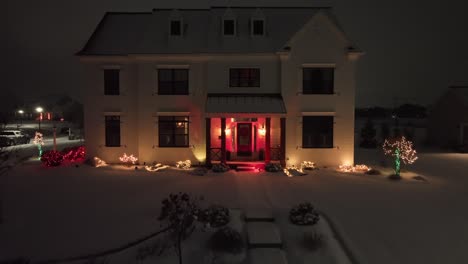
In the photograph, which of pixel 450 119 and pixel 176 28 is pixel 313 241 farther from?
pixel 450 119

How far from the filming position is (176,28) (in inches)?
874

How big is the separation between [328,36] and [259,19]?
4294 mm

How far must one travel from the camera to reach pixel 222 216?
419 inches

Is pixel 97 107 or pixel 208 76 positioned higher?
pixel 208 76

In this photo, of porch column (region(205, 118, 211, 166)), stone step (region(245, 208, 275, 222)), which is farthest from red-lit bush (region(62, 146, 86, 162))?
stone step (region(245, 208, 275, 222))

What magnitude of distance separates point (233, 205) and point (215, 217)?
2.09 metres

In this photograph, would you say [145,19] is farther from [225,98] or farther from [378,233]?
[378,233]

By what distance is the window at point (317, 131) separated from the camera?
21000 millimetres

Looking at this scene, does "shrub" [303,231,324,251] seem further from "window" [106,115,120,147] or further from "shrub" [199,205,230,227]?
"window" [106,115,120,147]

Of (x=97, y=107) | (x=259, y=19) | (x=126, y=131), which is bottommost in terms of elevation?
(x=126, y=131)

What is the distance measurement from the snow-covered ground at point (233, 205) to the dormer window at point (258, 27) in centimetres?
876

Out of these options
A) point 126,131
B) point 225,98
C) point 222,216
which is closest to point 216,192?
point 222,216

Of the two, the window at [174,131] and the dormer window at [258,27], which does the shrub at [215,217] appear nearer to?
the window at [174,131]

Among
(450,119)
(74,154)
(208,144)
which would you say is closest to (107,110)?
(74,154)
